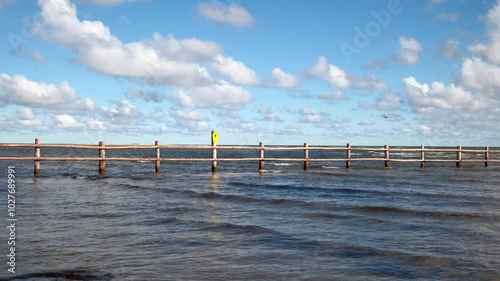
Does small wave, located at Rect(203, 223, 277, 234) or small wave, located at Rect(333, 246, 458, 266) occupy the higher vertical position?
small wave, located at Rect(203, 223, 277, 234)

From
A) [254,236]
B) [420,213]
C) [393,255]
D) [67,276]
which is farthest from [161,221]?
[420,213]

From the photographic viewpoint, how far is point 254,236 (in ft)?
21.6

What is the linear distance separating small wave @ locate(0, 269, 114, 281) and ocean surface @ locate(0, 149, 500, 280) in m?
0.01

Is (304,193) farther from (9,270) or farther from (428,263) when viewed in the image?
(9,270)

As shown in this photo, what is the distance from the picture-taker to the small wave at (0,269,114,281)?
4387mm

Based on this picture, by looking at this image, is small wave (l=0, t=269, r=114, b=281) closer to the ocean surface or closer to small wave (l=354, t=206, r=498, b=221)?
the ocean surface

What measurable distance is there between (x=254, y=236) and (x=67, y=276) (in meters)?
2.85

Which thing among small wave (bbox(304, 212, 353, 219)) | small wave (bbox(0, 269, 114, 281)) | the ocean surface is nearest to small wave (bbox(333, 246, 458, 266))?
the ocean surface

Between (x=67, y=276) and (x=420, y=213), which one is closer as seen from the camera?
(x=67, y=276)

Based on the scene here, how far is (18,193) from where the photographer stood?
11555 millimetres

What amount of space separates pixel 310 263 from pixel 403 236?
2.18m

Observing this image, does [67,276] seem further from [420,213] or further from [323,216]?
[420,213]

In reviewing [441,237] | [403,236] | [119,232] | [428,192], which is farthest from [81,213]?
[428,192]

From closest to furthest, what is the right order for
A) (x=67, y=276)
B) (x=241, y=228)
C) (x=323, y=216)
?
(x=67, y=276), (x=241, y=228), (x=323, y=216)
